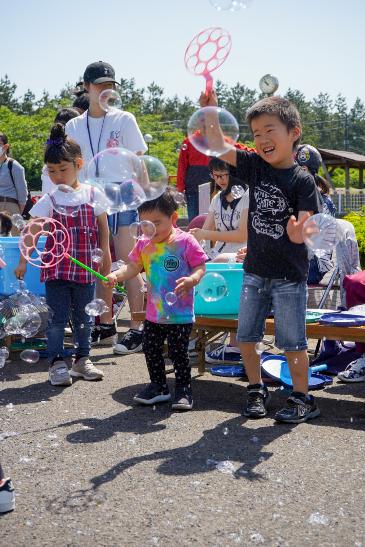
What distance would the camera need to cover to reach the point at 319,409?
4516 millimetres

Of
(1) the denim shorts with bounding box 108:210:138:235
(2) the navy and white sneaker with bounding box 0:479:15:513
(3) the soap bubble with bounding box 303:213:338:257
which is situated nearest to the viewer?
(2) the navy and white sneaker with bounding box 0:479:15:513

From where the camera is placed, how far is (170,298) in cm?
452

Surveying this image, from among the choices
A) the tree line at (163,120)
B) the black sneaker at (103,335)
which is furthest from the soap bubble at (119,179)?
the tree line at (163,120)

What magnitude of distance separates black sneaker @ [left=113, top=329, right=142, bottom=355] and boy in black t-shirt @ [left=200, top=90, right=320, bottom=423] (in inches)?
74.7

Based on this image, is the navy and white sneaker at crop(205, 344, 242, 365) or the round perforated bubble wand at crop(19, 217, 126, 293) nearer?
the round perforated bubble wand at crop(19, 217, 126, 293)

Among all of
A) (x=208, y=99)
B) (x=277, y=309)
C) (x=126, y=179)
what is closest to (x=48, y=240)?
(x=126, y=179)

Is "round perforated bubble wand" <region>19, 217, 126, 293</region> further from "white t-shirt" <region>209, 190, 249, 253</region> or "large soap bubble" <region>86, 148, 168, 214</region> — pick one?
"white t-shirt" <region>209, 190, 249, 253</region>

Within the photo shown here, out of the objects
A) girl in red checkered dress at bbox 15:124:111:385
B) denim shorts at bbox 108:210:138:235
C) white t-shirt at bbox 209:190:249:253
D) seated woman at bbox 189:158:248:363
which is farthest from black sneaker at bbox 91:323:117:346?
white t-shirt at bbox 209:190:249:253

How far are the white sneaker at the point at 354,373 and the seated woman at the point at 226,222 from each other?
0.86 meters

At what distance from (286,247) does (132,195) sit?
1023 millimetres

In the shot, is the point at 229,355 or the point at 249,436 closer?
the point at 249,436

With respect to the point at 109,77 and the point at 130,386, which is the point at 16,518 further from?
the point at 109,77

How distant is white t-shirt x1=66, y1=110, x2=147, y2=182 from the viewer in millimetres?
6227

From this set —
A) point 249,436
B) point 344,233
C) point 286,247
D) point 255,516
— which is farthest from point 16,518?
point 344,233
